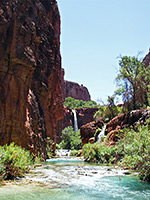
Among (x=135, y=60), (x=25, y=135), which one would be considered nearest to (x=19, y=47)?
(x=25, y=135)

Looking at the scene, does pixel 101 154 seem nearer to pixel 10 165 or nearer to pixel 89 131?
pixel 89 131

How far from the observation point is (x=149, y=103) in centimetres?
2692

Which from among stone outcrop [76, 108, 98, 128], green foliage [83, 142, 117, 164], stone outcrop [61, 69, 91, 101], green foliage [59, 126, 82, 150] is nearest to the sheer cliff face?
green foliage [83, 142, 117, 164]

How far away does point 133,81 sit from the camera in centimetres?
2780

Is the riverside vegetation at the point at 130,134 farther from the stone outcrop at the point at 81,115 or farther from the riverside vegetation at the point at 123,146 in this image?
the stone outcrop at the point at 81,115

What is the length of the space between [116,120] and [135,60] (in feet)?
35.8

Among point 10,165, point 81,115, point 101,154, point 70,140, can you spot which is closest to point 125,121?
point 101,154

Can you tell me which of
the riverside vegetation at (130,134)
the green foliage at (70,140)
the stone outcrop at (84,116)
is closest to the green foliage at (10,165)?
the riverside vegetation at (130,134)

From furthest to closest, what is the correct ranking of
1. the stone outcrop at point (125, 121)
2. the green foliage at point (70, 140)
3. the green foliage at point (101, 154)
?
the green foliage at point (70, 140)
the stone outcrop at point (125, 121)
the green foliage at point (101, 154)

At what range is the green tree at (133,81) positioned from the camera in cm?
2719

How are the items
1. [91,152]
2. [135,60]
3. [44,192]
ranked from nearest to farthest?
[44,192], [91,152], [135,60]

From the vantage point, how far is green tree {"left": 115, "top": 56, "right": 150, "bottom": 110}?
27188mm

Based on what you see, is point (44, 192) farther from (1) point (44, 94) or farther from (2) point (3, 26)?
(1) point (44, 94)

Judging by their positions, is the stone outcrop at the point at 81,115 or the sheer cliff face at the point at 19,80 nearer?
the sheer cliff face at the point at 19,80
